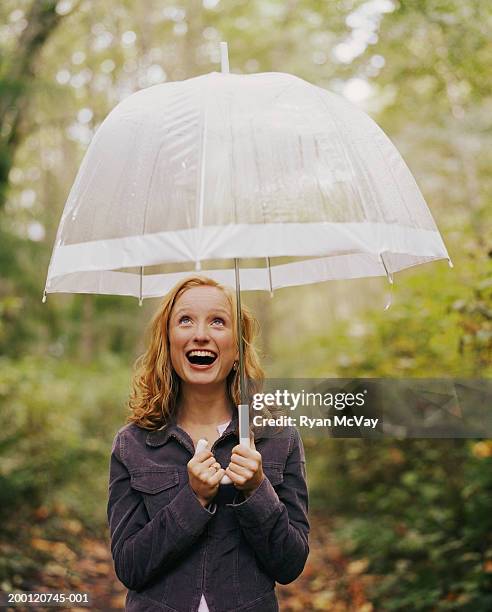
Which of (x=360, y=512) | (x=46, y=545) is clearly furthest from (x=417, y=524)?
(x=46, y=545)

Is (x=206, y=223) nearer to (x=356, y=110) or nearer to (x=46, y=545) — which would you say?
(x=356, y=110)

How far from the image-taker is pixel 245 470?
213 cm

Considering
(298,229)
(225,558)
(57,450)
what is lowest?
(225,558)

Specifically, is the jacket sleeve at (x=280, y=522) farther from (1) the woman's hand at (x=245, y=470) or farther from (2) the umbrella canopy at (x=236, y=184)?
(2) the umbrella canopy at (x=236, y=184)

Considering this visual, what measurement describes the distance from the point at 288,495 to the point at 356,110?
1.40 m

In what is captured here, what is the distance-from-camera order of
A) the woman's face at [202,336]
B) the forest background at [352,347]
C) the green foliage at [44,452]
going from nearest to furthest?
1. the woman's face at [202,336]
2. the forest background at [352,347]
3. the green foliage at [44,452]

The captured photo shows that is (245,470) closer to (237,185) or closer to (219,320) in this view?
(219,320)

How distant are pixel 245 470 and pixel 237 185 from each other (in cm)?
87

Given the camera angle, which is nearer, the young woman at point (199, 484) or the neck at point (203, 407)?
the young woman at point (199, 484)

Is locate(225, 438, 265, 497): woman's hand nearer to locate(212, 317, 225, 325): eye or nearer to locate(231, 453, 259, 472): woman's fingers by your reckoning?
locate(231, 453, 259, 472): woman's fingers

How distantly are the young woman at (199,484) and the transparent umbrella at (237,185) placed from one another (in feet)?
0.64

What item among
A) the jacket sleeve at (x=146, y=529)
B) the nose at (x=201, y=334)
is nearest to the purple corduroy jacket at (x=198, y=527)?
the jacket sleeve at (x=146, y=529)

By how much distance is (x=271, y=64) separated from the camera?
1376 centimetres

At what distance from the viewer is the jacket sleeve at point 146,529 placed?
213 centimetres
